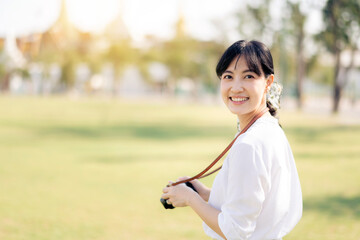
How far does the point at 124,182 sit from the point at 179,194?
596 cm

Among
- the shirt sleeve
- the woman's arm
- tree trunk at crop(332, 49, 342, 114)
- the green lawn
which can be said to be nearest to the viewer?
the shirt sleeve

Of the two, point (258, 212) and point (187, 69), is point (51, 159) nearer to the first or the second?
point (258, 212)

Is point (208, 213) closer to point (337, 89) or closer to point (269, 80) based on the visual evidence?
point (269, 80)

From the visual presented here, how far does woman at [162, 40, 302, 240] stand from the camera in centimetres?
163

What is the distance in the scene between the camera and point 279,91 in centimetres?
198

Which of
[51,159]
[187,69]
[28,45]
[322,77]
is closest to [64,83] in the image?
[28,45]

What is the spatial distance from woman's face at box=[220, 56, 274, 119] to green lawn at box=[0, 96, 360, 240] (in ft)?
10.6

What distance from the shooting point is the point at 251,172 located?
1607 mm

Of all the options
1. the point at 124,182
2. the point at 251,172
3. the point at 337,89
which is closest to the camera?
the point at 251,172

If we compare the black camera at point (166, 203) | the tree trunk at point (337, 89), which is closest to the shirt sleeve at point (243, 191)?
the black camera at point (166, 203)

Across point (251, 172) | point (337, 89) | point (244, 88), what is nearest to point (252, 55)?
point (244, 88)

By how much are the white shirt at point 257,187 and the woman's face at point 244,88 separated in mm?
74

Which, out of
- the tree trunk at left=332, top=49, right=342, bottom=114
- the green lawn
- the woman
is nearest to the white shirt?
the woman

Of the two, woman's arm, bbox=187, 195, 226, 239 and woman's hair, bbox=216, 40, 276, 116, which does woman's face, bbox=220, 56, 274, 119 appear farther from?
woman's arm, bbox=187, 195, 226, 239
